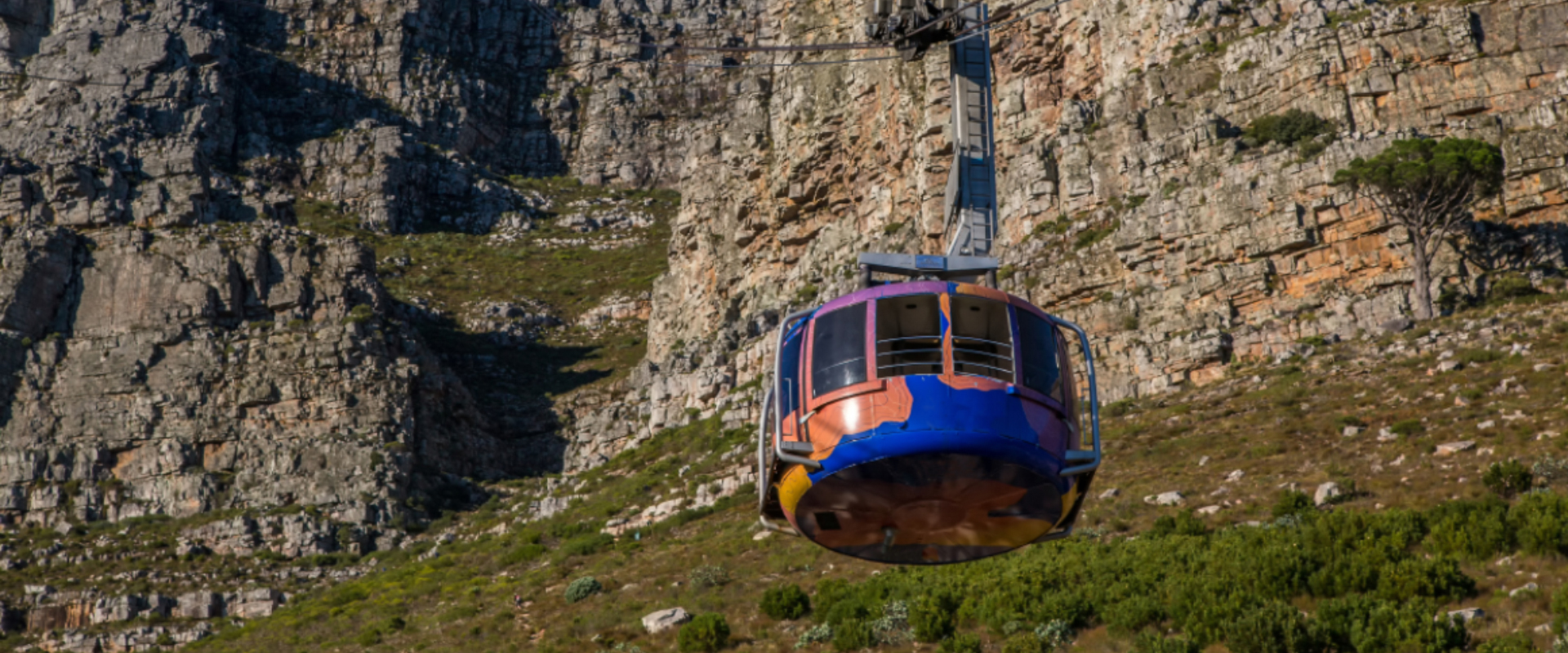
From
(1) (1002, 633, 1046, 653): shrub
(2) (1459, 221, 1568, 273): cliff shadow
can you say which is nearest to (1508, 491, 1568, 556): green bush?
(1) (1002, 633, 1046, 653): shrub

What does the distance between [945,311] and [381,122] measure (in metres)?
114

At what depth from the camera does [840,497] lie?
56.4ft

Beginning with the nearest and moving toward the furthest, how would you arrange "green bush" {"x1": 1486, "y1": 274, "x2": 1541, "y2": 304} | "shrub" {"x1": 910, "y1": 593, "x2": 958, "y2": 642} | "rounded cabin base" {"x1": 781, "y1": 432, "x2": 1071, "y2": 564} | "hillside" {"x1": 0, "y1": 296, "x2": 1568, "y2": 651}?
"rounded cabin base" {"x1": 781, "y1": 432, "x2": 1071, "y2": 564}, "hillside" {"x1": 0, "y1": 296, "x2": 1568, "y2": 651}, "shrub" {"x1": 910, "y1": 593, "x2": 958, "y2": 642}, "green bush" {"x1": 1486, "y1": 274, "x2": 1541, "y2": 304}

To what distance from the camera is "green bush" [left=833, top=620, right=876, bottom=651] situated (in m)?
30.2

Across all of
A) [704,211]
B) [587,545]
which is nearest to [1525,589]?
[587,545]

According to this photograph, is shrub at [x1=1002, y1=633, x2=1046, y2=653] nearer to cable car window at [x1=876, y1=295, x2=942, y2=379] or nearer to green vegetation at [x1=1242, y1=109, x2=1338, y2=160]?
cable car window at [x1=876, y1=295, x2=942, y2=379]

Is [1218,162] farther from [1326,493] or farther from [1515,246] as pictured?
[1326,493]

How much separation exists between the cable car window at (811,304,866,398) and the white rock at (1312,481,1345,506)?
19.5 meters

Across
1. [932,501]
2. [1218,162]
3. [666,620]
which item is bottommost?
[666,620]

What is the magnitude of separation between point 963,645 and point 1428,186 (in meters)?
28.5

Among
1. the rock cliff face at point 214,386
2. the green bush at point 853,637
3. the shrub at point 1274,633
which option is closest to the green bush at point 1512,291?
the shrub at point 1274,633

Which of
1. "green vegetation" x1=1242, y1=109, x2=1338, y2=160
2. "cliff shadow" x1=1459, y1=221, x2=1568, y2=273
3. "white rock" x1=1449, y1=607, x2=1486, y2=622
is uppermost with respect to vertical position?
"green vegetation" x1=1242, y1=109, x2=1338, y2=160

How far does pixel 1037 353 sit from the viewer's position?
1744 cm

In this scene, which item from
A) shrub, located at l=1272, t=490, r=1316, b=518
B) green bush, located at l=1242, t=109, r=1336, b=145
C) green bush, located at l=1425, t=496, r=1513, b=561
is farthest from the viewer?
green bush, located at l=1242, t=109, r=1336, b=145
